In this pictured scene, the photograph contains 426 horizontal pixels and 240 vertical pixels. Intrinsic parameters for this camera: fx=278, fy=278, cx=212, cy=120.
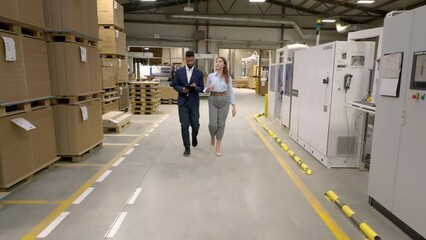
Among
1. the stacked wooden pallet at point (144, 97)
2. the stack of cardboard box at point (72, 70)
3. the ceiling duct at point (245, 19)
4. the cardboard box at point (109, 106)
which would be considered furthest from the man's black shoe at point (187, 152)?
the ceiling duct at point (245, 19)

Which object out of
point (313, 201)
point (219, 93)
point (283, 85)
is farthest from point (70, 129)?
point (283, 85)

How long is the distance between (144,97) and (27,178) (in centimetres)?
682

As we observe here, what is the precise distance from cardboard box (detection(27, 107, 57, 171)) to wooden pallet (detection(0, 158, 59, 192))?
31mm

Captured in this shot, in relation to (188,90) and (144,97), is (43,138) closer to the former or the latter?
(188,90)

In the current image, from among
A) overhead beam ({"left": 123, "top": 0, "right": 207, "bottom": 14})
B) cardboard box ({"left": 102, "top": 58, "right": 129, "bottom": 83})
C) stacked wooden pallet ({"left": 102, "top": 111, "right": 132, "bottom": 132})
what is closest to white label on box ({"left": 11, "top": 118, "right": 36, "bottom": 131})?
stacked wooden pallet ({"left": 102, "top": 111, "right": 132, "bottom": 132})

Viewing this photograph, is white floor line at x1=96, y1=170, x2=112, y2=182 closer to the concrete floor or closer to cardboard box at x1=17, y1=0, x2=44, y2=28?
the concrete floor

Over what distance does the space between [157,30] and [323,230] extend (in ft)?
54.3

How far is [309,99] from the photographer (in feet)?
19.3

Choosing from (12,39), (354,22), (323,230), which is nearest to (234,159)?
(323,230)

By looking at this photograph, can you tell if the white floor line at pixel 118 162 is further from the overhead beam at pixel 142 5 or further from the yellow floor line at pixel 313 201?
the overhead beam at pixel 142 5

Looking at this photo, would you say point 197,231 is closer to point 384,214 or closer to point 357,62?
point 384,214

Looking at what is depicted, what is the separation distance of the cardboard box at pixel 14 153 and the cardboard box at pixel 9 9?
1325 mm

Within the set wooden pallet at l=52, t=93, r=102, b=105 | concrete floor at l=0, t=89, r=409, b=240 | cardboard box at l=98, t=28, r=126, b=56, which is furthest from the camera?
cardboard box at l=98, t=28, r=126, b=56

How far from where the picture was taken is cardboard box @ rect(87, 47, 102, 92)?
18.1 feet
